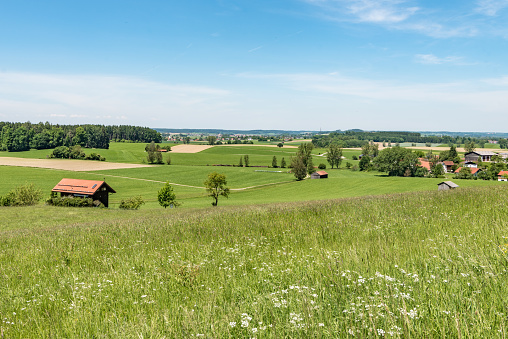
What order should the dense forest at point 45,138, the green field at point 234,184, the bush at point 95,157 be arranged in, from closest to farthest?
the green field at point 234,184 < the bush at point 95,157 < the dense forest at point 45,138

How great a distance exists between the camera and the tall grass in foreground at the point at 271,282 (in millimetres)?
2871

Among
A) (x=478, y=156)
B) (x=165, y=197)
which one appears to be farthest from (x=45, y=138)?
(x=478, y=156)

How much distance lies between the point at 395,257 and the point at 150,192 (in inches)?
2975

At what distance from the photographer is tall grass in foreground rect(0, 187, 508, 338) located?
9.42 feet

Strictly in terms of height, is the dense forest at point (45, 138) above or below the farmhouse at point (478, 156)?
above

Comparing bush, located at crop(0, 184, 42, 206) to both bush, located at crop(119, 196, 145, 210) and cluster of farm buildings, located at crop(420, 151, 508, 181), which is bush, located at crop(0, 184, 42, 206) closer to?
bush, located at crop(119, 196, 145, 210)

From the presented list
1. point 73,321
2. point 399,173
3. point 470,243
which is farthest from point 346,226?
point 399,173

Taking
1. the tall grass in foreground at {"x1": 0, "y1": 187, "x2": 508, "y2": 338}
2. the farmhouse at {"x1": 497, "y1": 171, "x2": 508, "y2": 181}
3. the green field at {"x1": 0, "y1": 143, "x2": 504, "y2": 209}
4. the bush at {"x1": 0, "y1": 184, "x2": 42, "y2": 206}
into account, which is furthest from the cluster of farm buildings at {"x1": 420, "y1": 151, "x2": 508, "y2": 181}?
the tall grass in foreground at {"x1": 0, "y1": 187, "x2": 508, "y2": 338}

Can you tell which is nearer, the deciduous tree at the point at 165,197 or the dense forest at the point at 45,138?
the deciduous tree at the point at 165,197

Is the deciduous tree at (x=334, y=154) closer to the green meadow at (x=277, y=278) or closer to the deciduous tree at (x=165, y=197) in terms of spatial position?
the deciduous tree at (x=165, y=197)

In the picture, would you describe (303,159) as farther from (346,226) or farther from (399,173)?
(346,226)

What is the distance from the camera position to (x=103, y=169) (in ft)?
355

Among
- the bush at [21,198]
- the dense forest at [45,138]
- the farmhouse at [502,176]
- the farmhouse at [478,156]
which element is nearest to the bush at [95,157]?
the dense forest at [45,138]

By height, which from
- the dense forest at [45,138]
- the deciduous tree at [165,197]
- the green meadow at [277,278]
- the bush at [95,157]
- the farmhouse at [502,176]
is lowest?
the farmhouse at [502,176]
